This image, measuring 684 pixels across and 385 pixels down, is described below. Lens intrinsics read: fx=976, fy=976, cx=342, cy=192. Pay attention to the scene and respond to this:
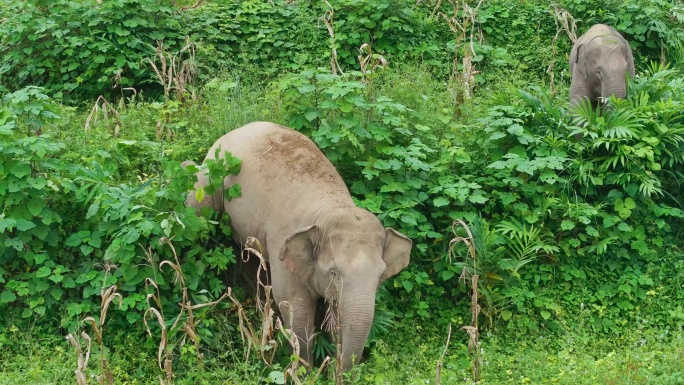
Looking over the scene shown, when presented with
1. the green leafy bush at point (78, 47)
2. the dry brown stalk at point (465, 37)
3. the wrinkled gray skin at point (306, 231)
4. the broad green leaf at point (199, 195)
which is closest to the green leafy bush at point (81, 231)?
the broad green leaf at point (199, 195)

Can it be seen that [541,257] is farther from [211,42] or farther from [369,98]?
[211,42]

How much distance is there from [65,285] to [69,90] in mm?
4403

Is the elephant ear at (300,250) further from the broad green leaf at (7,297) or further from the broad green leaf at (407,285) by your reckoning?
the broad green leaf at (7,297)

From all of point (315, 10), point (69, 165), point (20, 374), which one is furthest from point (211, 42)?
point (20, 374)

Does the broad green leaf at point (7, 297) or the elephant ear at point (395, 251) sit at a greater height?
the elephant ear at point (395, 251)

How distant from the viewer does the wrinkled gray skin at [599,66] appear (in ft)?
31.3

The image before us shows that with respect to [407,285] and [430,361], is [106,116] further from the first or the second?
[430,361]

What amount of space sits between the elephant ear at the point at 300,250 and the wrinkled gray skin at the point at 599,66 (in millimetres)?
3727

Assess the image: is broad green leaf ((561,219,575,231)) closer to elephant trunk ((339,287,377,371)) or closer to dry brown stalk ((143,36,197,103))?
elephant trunk ((339,287,377,371))

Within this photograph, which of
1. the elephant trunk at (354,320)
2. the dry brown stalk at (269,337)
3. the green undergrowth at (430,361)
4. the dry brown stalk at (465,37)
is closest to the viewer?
the dry brown stalk at (269,337)

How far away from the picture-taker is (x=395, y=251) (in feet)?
22.4

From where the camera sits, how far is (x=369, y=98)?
29.3 ft

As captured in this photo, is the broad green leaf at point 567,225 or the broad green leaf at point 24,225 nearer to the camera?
the broad green leaf at point 24,225

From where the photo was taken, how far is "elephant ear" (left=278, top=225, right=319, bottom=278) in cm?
669
